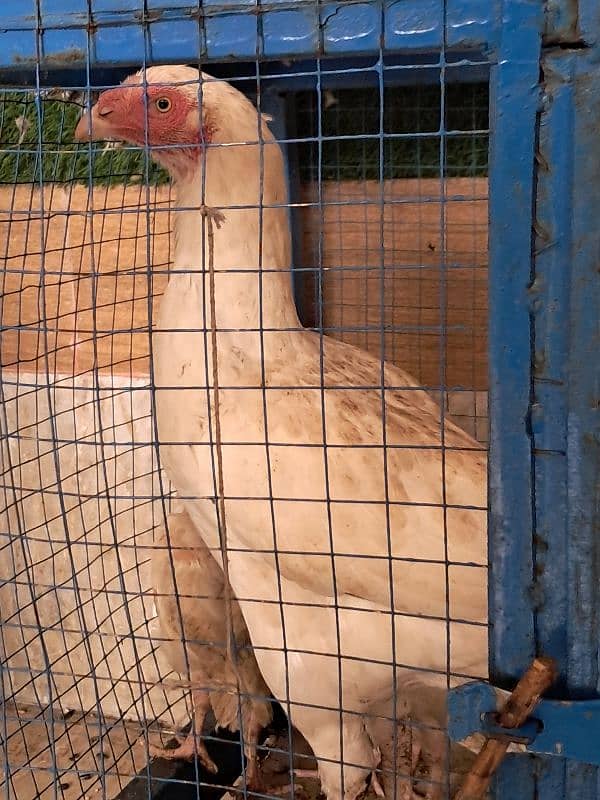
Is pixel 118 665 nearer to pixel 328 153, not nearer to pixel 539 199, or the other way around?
pixel 328 153

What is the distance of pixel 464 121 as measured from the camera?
1477mm

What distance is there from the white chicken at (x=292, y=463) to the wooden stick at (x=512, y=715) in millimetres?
181

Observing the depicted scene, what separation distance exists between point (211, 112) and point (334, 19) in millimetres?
341

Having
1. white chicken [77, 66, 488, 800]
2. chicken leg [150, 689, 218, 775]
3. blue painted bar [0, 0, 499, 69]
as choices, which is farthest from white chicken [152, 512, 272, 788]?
blue painted bar [0, 0, 499, 69]

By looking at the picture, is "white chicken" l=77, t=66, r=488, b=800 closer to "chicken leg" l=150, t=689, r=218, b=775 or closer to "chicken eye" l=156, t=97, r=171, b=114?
"chicken eye" l=156, t=97, r=171, b=114

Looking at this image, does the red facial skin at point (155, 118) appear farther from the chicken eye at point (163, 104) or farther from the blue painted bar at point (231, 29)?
the blue painted bar at point (231, 29)

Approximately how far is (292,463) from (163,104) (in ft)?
1.61

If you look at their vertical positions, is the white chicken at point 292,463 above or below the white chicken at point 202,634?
above

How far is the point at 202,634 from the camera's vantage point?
4.17 ft

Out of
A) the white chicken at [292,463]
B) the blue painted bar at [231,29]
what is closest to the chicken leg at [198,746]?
the white chicken at [292,463]

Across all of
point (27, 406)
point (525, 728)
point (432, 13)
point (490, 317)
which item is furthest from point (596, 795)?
point (27, 406)

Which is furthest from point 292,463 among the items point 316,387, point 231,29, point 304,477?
point 231,29

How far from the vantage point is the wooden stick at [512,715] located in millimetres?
→ 651

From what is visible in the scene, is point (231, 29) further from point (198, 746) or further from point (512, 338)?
point (198, 746)
